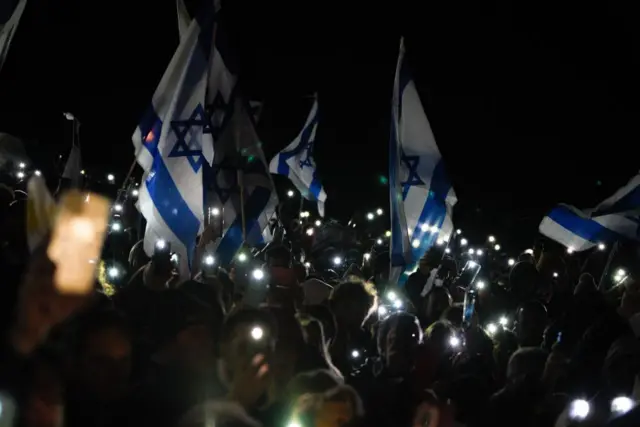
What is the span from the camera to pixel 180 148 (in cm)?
716

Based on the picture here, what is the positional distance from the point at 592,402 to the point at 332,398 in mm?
1859

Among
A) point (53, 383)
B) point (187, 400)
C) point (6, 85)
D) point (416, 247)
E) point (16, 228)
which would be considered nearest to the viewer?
point (53, 383)

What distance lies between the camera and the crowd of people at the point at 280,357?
3.48 m

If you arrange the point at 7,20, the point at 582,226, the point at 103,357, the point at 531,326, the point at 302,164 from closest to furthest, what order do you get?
the point at 103,357
the point at 531,326
the point at 7,20
the point at 582,226
the point at 302,164

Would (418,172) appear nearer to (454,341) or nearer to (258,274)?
(258,274)

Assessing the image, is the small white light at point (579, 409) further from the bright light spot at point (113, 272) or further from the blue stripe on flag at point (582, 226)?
the bright light spot at point (113, 272)

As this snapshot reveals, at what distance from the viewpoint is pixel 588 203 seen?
1785 inches

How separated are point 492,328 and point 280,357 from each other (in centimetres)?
377

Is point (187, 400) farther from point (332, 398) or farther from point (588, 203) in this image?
point (588, 203)

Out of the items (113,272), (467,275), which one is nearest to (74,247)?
(113,272)

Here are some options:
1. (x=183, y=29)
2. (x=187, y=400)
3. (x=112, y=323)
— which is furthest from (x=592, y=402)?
(x=183, y=29)

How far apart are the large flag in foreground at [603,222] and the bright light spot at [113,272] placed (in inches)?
200

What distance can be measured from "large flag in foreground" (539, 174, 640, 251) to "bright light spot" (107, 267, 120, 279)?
16.7 ft

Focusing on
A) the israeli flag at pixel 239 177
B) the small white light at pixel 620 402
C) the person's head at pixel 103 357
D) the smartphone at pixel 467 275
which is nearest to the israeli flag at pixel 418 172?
the israeli flag at pixel 239 177
